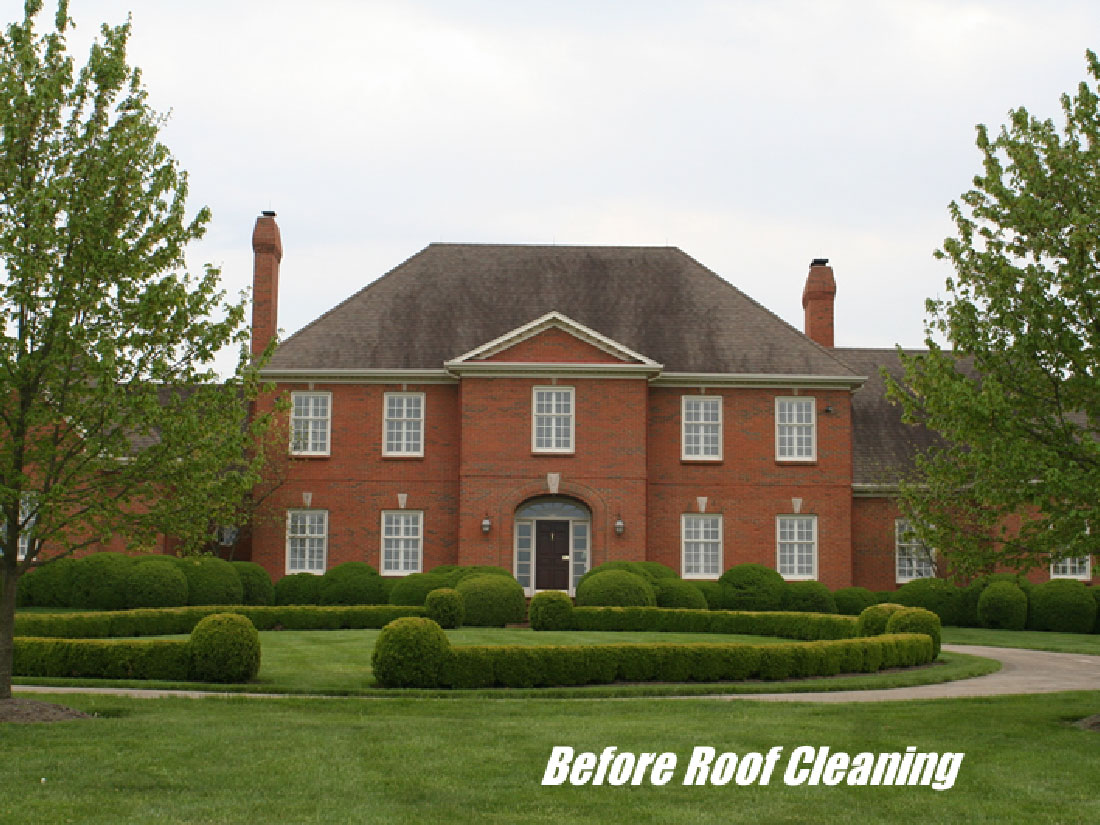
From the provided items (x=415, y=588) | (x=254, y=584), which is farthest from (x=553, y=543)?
(x=254, y=584)

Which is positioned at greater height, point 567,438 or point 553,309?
point 553,309

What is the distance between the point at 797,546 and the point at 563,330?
9444 millimetres

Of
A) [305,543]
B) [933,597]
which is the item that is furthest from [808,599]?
[305,543]

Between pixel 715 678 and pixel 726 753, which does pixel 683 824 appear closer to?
pixel 726 753

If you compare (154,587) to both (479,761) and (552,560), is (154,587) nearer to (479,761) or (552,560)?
(552,560)

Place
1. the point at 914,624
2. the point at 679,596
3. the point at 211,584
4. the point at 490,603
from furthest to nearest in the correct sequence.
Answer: the point at 211,584
the point at 679,596
the point at 490,603
the point at 914,624

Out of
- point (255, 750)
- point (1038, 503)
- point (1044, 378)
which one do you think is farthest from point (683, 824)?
point (1044, 378)

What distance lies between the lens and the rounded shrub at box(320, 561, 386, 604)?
104 feet

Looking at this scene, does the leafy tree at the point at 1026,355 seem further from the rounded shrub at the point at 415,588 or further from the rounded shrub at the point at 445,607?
the rounded shrub at the point at 415,588

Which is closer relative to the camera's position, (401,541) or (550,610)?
(550,610)

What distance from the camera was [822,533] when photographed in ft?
114

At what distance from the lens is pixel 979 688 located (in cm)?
1775

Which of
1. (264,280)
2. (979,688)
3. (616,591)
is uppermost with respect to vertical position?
(264,280)

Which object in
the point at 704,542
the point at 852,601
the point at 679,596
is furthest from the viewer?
the point at 704,542
